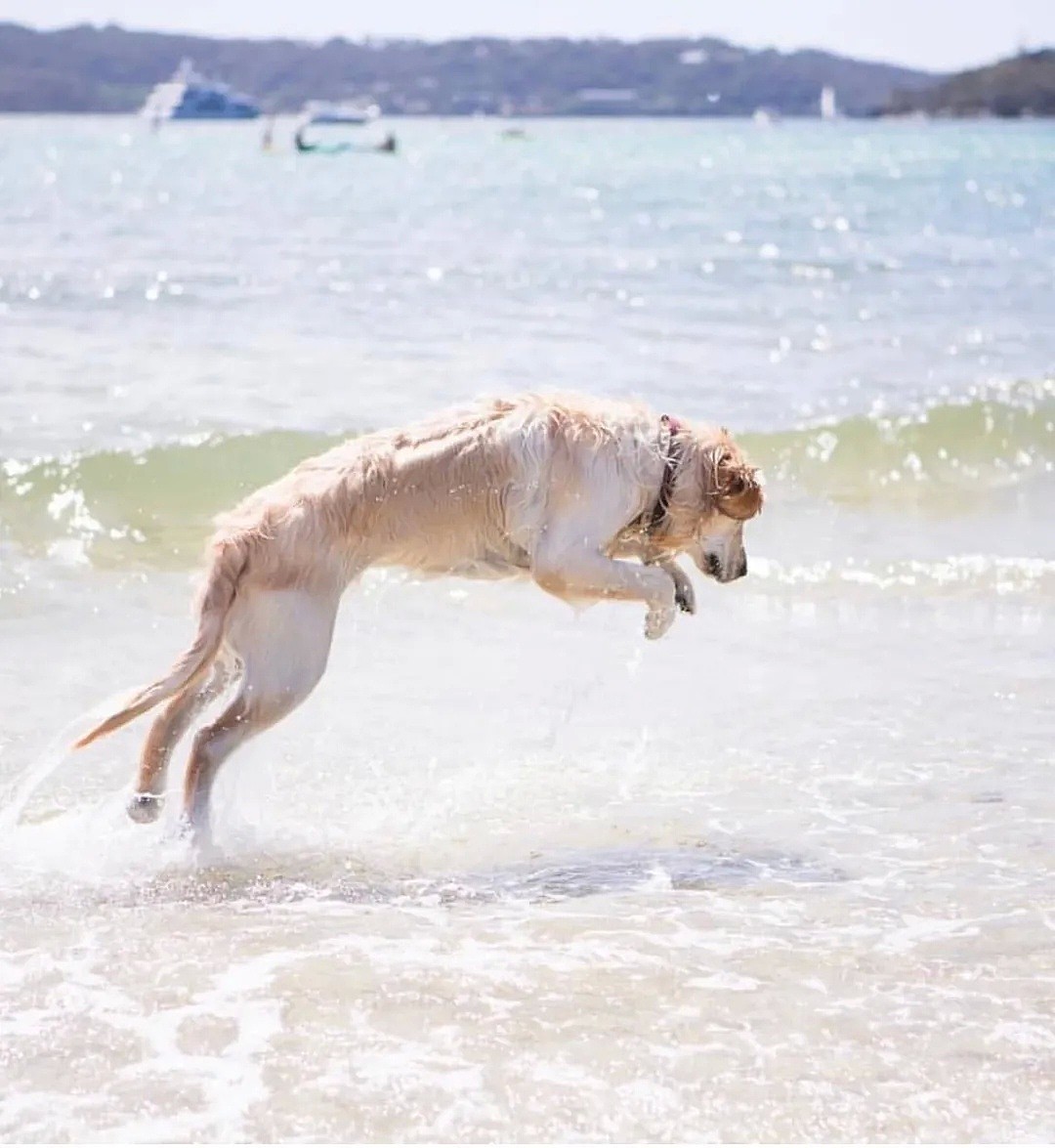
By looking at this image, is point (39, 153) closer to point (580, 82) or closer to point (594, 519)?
point (580, 82)

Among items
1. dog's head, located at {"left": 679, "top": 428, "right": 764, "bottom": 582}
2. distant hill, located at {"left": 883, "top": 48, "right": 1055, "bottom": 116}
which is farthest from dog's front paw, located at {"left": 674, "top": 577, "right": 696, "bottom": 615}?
distant hill, located at {"left": 883, "top": 48, "right": 1055, "bottom": 116}

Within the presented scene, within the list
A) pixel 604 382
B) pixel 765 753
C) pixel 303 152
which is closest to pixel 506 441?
pixel 765 753

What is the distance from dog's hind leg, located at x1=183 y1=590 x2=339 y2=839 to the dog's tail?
5 centimetres

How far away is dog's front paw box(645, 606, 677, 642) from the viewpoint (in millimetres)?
6418

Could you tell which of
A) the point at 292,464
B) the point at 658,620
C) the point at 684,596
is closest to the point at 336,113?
the point at 292,464

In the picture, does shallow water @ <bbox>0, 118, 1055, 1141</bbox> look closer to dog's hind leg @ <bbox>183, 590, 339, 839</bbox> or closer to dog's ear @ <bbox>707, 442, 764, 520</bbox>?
dog's hind leg @ <bbox>183, 590, 339, 839</bbox>

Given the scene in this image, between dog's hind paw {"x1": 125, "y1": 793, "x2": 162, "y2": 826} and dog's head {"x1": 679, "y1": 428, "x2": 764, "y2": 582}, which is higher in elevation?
dog's head {"x1": 679, "y1": 428, "x2": 764, "y2": 582}

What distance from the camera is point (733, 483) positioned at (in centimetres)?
645

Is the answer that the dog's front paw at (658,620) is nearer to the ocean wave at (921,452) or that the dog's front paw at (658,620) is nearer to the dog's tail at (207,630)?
the dog's tail at (207,630)

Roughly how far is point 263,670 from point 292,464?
679cm

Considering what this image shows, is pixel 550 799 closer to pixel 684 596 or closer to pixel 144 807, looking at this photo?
pixel 684 596

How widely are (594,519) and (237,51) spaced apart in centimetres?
14098

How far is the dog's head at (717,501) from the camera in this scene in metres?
6.42

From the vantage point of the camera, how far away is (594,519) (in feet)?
20.7
